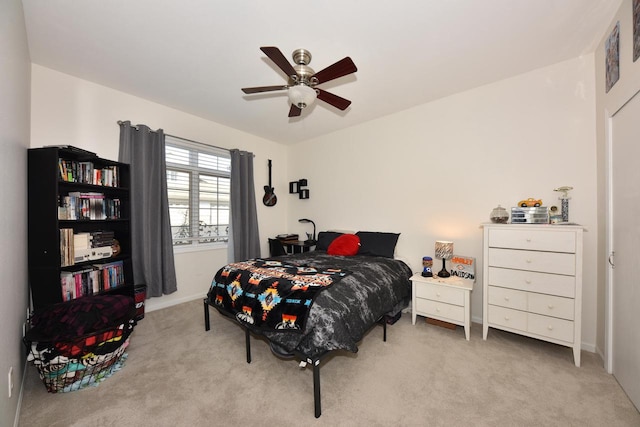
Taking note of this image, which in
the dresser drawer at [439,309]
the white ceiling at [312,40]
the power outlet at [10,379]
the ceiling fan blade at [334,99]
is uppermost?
the white ceiling at [312,40]

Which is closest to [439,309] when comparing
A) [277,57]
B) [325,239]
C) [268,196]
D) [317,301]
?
[317,301]

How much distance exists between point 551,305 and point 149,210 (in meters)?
4.29

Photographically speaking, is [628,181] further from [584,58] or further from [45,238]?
[45,238]

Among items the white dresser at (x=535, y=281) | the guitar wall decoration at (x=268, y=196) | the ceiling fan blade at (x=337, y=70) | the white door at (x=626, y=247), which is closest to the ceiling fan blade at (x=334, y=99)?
the ceiling fan blade at (x=337, y=70)

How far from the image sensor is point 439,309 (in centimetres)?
256

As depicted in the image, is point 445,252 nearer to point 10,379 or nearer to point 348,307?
point 348,307

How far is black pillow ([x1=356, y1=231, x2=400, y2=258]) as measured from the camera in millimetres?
3262

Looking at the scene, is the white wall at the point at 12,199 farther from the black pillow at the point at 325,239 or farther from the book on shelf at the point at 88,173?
the black pillow at the point at 325,239

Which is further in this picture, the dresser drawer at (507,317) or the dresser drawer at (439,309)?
the dresser drawer at (439,309)

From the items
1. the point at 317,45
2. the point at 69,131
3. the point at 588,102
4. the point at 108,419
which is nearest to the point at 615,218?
the point at 588,102

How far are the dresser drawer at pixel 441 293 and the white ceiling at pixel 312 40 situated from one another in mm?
2227

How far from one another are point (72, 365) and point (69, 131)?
2309 mm

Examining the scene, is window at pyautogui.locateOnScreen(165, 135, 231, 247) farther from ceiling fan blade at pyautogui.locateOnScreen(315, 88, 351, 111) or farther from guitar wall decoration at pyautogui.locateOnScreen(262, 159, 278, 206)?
ceiling fan blade at pyautogui.locateOnScreen(315, 88, 351, 111)

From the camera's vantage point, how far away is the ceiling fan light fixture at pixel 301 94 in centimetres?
181
